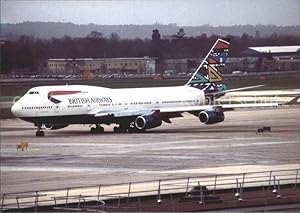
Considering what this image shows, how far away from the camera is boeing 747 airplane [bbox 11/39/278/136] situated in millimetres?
29266

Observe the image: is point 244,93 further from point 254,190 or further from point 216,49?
point 254,190

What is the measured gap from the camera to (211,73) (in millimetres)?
29391

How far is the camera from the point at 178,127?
32.2m

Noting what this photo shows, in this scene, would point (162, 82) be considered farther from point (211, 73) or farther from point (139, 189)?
point (139, 189)

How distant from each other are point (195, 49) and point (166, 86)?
16.3 feet

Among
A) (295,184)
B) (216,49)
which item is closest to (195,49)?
(216,49)

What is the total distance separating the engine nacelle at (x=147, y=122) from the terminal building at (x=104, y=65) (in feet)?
25.6

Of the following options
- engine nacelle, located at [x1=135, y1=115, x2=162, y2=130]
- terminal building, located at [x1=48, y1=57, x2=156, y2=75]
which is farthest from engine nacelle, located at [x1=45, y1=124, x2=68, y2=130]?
terminal building, located at [x1=48, y1=57, x2=156, y2=75]

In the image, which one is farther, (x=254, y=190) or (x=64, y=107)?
(x=64, y=107)

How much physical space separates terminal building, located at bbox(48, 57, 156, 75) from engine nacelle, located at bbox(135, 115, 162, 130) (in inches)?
307

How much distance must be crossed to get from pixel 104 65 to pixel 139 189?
5.41m

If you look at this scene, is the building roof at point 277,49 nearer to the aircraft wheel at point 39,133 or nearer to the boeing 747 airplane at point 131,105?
the boeing 747 airplane at point 131,105

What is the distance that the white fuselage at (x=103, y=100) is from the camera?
2891cm

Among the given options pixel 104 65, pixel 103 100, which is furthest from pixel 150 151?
pixel 103 100
